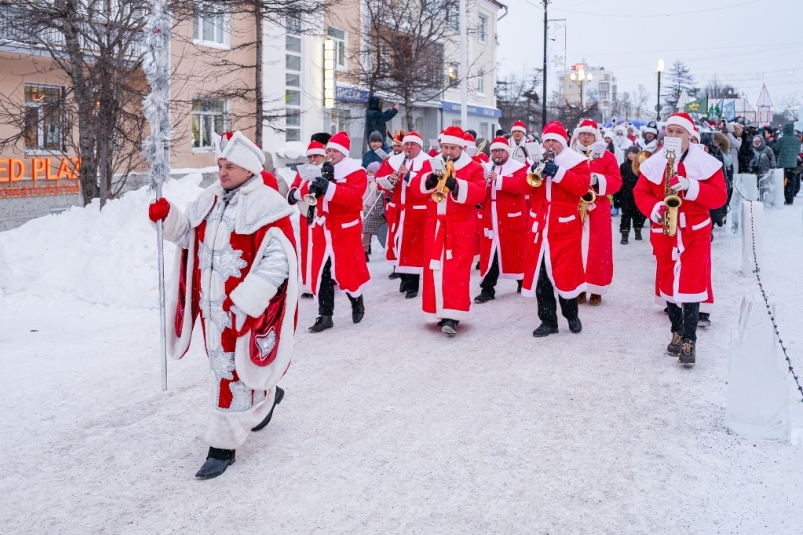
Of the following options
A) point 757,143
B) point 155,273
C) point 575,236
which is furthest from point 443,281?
point 757,143

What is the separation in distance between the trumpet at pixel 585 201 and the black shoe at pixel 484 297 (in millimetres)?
1685

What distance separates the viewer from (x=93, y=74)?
1087 centimetres

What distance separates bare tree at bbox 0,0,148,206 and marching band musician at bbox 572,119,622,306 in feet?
21.3

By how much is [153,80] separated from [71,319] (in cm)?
380

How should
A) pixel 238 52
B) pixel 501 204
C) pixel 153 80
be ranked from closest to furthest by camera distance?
pixel 153 80, pixel 501 204, pixel 238 52

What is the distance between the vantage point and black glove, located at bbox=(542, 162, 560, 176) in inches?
273

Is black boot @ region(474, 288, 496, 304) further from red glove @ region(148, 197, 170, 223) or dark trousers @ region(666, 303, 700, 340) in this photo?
red glove @ region(148, 197, 170, 223)

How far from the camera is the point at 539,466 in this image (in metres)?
4.38

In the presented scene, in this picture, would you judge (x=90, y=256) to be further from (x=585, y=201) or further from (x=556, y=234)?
(x=585, y=201)

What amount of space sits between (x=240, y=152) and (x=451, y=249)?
347 centimetres

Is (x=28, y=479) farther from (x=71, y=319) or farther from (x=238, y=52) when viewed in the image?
(x=238, y=52)

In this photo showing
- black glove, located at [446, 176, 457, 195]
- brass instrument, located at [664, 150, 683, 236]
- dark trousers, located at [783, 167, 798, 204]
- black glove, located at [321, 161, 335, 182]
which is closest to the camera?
brass instrument, located at [664, 150, 683, 236]

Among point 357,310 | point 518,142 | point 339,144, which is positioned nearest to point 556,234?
point 357,310

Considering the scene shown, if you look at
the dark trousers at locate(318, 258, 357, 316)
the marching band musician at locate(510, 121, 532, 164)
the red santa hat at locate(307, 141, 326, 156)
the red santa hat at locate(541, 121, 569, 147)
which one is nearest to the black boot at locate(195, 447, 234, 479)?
the dark trousers at locate(318, 258, 357, 316)
